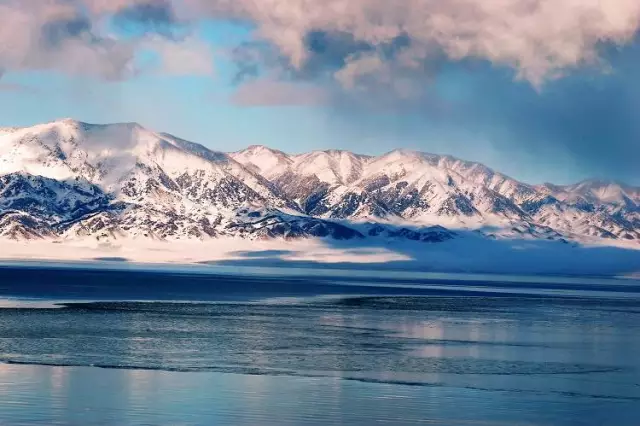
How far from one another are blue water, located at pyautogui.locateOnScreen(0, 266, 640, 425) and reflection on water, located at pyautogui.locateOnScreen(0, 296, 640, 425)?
11 centimetres

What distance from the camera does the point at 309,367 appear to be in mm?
57875

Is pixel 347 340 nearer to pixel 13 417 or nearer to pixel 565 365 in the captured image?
pixel 565 365

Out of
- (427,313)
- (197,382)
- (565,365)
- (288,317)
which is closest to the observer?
(197,382)

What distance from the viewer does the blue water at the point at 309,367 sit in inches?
1737

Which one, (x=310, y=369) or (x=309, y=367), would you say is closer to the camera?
(x=310, y=369)

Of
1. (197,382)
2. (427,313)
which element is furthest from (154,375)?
(427,313)

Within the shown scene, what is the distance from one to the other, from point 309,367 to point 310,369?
2.78 feet

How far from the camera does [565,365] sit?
206 feet

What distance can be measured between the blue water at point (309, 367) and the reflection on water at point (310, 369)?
111mm

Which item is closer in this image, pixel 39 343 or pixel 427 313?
pixel 39 343

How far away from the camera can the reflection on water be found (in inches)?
1738

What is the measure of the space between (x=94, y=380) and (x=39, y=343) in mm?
16667

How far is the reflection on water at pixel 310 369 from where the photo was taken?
145 ft

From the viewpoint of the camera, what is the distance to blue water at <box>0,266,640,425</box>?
145ft
